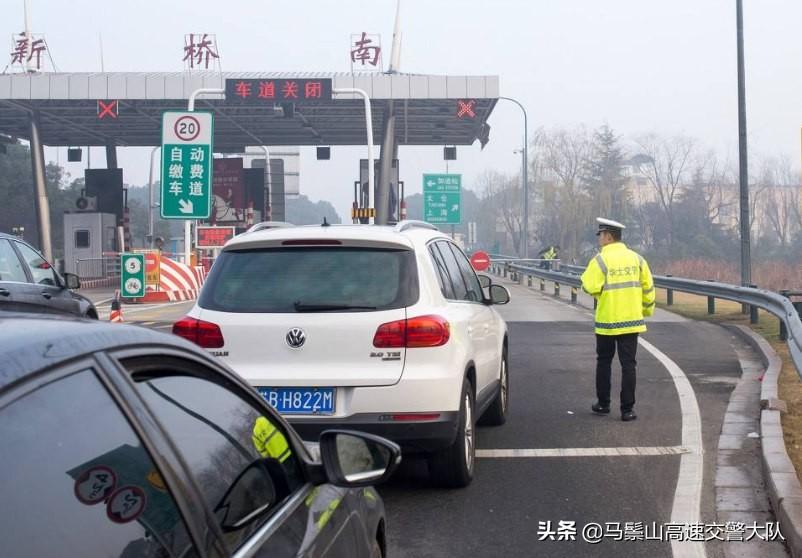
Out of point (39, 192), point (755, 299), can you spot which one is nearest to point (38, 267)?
point (755, 299)

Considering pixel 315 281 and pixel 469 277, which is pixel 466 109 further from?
pixel 315 281

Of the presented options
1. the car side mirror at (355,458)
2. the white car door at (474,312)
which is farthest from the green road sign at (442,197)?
the car side mirror at (355,458)

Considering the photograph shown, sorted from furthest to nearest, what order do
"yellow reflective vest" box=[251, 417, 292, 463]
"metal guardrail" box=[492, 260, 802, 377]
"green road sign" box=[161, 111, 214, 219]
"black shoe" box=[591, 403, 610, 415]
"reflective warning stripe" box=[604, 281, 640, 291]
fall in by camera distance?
1. "green road sign" box=[161, 111, 214, 219]
2. "black shoe" box=[591, 403, 610, 415]
3. "reflective warning stripe" box=[604, 281, 640, 291]
4. "metal guardrail" box=[492, 260, 802, 377]
5. "yellow reflective vest" box=[251, 417, 292, 463]

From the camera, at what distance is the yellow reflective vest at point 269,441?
8.84 ft

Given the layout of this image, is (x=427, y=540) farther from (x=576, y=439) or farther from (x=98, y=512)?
(x=98, y=512)

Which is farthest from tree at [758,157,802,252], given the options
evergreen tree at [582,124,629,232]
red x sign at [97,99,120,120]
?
red x sign at [97,99,120,120]

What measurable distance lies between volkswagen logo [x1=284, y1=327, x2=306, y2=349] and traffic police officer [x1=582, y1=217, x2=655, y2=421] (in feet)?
11.5

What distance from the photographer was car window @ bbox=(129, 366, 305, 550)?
7.17 ft

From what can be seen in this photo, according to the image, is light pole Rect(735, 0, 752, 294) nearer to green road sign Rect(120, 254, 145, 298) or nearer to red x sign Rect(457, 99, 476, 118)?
green road sign Rect(120, 254, 145, 298)

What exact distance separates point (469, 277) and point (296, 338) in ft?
7.46

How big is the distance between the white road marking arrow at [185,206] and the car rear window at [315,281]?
55.0 feet

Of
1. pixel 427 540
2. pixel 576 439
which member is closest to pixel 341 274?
pixel 427 540

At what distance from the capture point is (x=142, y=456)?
1.98m

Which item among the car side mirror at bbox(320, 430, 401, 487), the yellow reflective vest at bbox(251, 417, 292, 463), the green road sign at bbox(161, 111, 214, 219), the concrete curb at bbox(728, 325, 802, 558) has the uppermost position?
the green road sign at bbox(161, 111, 214, 219)
